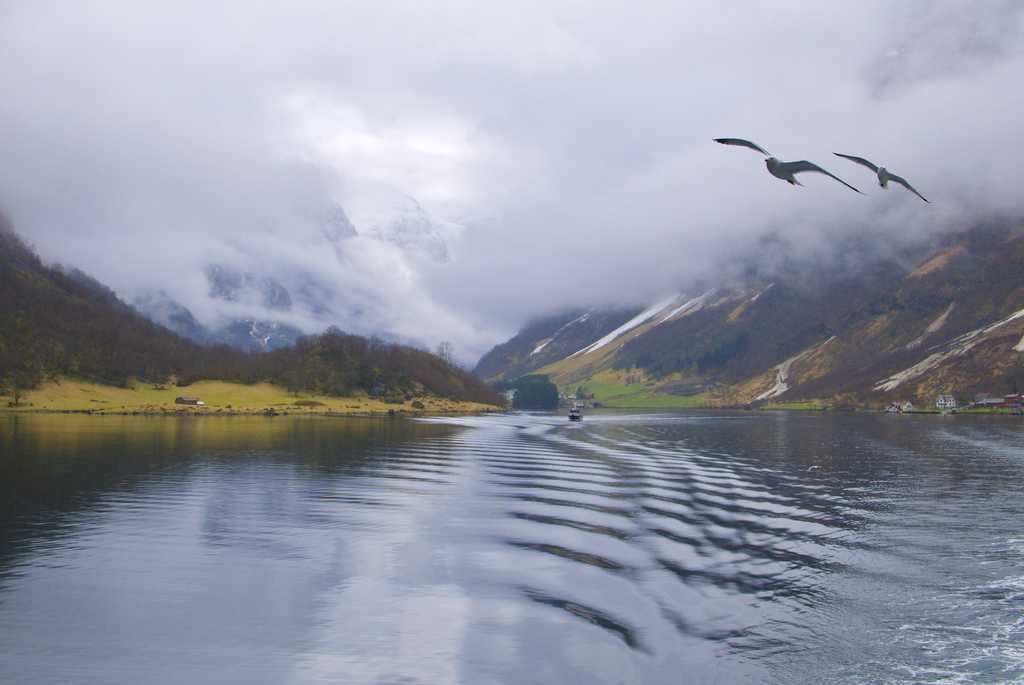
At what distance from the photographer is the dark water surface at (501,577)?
27312 mm

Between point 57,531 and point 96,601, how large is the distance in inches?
584

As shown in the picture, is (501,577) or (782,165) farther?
(501,577)

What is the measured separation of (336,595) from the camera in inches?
1375

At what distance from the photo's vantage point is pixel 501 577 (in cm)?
3822

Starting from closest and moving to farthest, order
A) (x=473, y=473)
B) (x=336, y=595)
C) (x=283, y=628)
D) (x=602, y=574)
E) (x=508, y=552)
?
(x=283, y=628) < (x=336, y=595) < (x=602, y=574) < (x=508, y=552) < (x=473, y=473)

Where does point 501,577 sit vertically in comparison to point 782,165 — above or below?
below

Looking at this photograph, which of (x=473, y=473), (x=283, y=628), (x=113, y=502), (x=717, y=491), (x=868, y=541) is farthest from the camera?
(x=473, y=473)

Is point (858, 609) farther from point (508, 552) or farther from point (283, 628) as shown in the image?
point (283, 628)

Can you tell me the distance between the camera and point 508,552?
43531mm

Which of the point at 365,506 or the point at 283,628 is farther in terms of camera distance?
the point at 365,506

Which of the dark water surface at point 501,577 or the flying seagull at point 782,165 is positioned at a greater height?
the flying seagull at point 782,165

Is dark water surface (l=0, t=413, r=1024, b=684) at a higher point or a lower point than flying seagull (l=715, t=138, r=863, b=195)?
lower

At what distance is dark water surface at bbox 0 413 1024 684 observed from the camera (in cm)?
2731

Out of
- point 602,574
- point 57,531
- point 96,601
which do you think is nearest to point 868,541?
point 602,574
